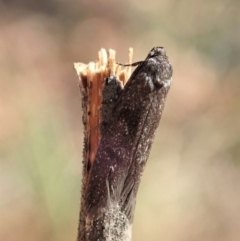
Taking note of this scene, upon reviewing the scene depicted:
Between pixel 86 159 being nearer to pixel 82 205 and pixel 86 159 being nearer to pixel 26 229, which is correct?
pixel 82 205

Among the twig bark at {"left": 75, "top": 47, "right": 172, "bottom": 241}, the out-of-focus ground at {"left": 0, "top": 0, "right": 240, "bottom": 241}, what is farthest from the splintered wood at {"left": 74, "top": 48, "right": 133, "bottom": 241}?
the out-of-focus ground at {"left": 0, "top": 0, "right": 240, "bottom": 241}

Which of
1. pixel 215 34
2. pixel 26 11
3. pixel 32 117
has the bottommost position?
pixel 32 117

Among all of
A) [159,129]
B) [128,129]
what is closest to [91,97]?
[128,129]

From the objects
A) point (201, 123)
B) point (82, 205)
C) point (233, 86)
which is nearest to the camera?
point (82, 205)

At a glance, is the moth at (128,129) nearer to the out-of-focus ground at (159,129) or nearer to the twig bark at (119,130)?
the twig bark at (119,130)

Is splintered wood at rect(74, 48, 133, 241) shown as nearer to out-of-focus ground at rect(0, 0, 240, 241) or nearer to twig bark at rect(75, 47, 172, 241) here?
twig bark at rect(75, 47, 172, 241)

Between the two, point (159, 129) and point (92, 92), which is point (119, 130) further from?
point (159, 129)

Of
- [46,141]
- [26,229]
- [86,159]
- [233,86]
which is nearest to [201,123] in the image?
[233,86]
